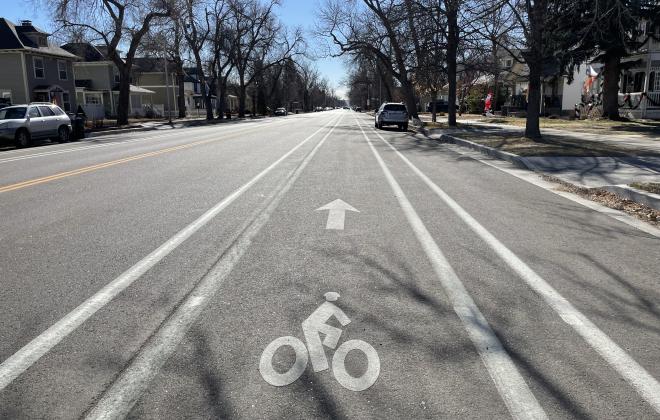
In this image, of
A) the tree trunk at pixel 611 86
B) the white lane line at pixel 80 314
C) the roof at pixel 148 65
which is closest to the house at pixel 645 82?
the tree trunk at pixel 611 86

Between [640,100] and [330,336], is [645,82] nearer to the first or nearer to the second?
[640,100]

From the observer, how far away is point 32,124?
74.6 ft

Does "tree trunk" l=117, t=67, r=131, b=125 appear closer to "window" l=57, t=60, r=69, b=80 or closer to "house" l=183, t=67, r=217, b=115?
"window" l=57, t=60, r=69, b=80

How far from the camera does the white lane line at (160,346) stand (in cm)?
315

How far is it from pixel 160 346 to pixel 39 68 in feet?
156

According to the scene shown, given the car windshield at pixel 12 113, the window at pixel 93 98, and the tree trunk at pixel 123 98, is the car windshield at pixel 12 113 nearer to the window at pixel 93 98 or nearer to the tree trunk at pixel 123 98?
the tree trunk at pixel 123 98

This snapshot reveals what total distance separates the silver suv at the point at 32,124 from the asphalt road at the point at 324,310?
14810 millimetres

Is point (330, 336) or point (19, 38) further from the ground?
point (19, 38)

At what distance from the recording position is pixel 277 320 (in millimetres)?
4312

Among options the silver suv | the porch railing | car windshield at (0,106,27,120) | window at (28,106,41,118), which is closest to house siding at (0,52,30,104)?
the silver suv

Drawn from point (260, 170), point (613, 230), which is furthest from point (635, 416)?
point (260, 170)

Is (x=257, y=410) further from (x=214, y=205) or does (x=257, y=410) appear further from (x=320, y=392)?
(x=214, y=205)

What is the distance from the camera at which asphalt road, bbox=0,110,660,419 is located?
3.26 meters

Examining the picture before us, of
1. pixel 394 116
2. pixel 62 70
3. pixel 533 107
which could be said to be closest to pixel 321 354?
pixel 533 107
